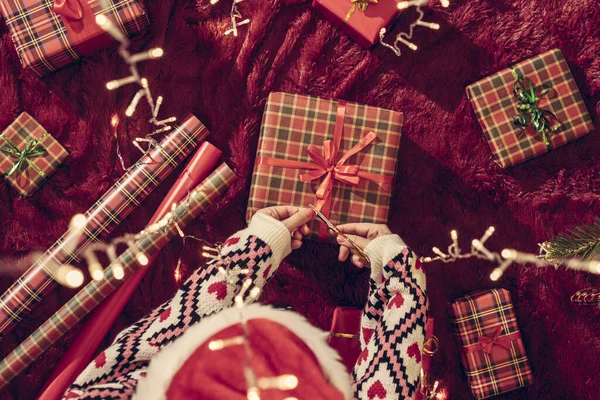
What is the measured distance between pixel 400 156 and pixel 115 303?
0.80 meters

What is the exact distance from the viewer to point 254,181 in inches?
46.0

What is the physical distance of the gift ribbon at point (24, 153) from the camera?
1217 millimetres

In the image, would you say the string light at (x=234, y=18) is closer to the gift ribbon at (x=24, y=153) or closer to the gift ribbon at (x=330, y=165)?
the gift ribbon at (x=330, y=165)

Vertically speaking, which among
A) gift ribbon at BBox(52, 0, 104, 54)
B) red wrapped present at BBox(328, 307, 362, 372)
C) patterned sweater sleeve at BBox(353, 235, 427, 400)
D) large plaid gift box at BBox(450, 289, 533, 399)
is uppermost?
gift ribbon at BBox(52, 0, 104, 54)

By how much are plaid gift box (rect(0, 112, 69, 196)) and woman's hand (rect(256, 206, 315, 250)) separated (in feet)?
1.84

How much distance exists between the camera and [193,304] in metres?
0.93

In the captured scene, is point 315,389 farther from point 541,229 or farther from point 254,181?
point 541,229

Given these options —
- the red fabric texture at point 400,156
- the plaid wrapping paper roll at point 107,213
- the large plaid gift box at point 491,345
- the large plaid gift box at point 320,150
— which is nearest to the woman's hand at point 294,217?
the large plaid gift box at point 320,150

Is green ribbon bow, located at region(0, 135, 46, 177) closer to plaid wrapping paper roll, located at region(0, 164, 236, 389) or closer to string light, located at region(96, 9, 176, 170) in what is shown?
string light, located at region(96, 9, 176, 170)

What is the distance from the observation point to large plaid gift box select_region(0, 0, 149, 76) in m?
1.17

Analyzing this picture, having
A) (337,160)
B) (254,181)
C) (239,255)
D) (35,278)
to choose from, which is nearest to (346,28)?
(337,160)

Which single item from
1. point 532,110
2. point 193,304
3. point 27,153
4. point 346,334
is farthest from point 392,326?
point 27,153

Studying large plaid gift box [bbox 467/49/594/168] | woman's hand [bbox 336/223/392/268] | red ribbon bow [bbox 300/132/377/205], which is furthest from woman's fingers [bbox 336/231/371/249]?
large plaid gift box [bbox 467/49/594/168]

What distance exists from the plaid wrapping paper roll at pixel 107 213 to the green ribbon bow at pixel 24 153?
0.18m
